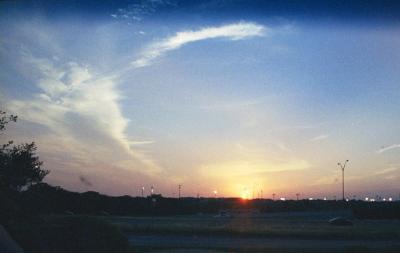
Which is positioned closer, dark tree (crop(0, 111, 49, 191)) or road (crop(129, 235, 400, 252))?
dark tree (crop(0, 111, 49, 191))

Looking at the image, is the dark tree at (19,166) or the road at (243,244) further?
the road at (243,244)

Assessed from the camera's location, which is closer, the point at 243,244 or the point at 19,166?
the point at 19,166

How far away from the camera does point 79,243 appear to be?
11539 mm

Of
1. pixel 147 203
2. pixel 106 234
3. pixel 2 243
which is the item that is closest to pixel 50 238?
pixel 106 234

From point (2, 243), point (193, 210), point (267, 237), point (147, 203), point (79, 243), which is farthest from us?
point (193, 210)

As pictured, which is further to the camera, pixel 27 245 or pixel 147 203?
pixel 147 203

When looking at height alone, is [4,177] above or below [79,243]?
above

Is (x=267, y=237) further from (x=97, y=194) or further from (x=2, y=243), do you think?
(x=97, y=194)

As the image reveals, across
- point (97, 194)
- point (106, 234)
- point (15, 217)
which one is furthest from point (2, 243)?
point (97, 194)

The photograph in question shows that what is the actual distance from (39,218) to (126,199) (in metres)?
109

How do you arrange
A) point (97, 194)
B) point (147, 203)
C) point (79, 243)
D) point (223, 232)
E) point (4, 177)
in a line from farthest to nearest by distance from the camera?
point (147, 203) → point (97, 194) → point (223, 232) → point (4, 177) → point (79, 243)

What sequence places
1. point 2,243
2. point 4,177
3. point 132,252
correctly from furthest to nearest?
→ point 4,177 < point 132,252 < point 2,243

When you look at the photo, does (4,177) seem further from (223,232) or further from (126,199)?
(126,199)

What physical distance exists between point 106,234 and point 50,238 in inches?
52.6
